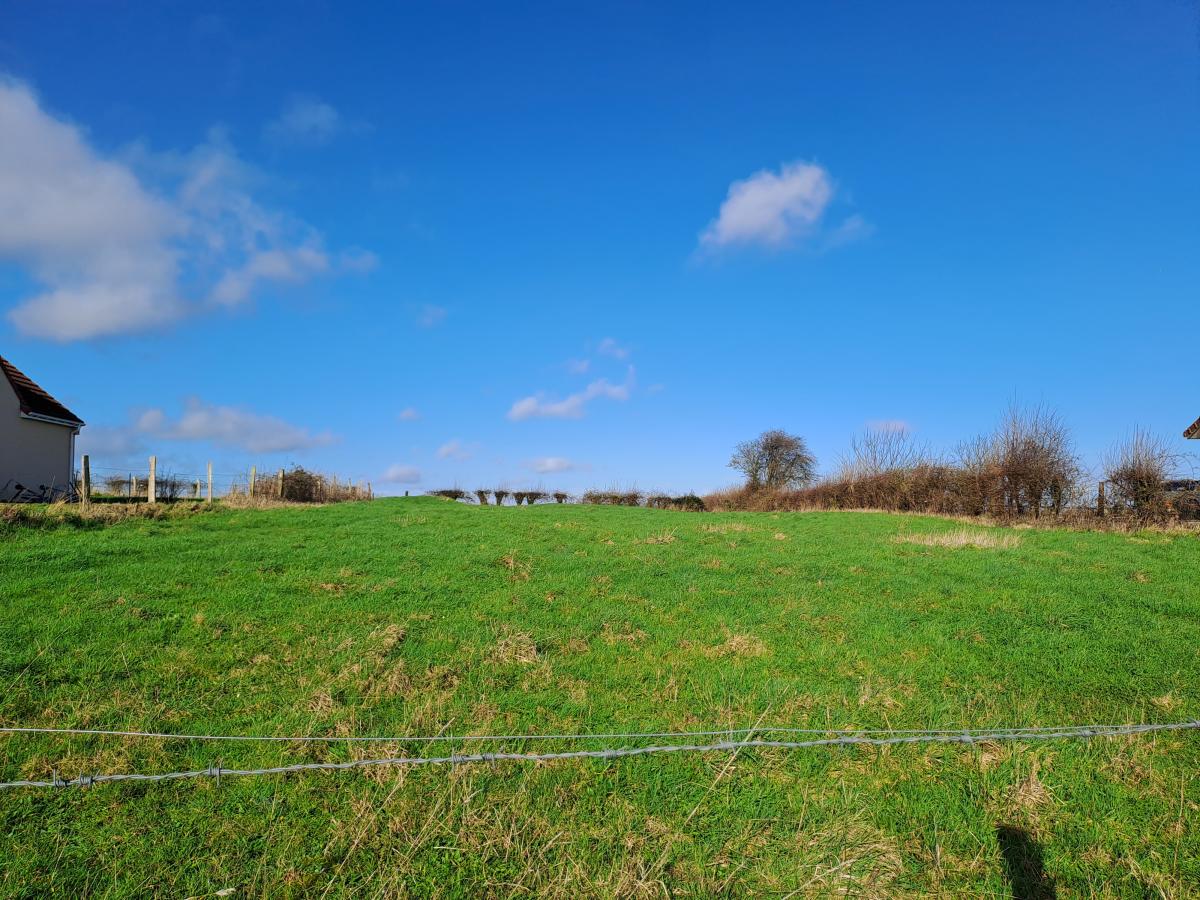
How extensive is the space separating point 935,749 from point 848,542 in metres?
12.2

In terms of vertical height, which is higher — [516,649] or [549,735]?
[516,649]

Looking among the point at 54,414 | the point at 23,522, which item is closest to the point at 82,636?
the point at 23,522

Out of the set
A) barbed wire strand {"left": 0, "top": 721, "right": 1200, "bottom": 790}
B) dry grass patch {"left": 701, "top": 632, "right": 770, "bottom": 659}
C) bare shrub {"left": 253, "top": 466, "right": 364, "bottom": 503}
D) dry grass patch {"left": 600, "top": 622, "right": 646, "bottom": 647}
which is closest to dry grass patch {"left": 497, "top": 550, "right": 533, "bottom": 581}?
dry grass patch {"left": 600, "top": 622, "right": 646, "bottom": 647}

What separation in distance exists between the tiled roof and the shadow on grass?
3434 centimetres

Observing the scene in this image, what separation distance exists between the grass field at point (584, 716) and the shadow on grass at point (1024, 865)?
0.02 m

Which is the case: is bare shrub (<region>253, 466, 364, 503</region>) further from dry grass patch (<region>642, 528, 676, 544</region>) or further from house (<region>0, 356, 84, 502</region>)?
dry grass patch (<region>642, 528, 676, 544</region>)

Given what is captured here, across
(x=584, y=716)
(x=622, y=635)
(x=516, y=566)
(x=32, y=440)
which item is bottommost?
(x=584, y=716)

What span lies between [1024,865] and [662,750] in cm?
233

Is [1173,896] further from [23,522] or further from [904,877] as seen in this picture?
[23,522]

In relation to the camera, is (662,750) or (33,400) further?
(33,400)

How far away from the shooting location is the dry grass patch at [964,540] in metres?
16.3

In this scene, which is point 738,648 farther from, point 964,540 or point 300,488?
point 300,488

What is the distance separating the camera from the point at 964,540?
17.0m

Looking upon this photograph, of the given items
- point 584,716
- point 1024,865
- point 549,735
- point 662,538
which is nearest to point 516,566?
point 662,538
